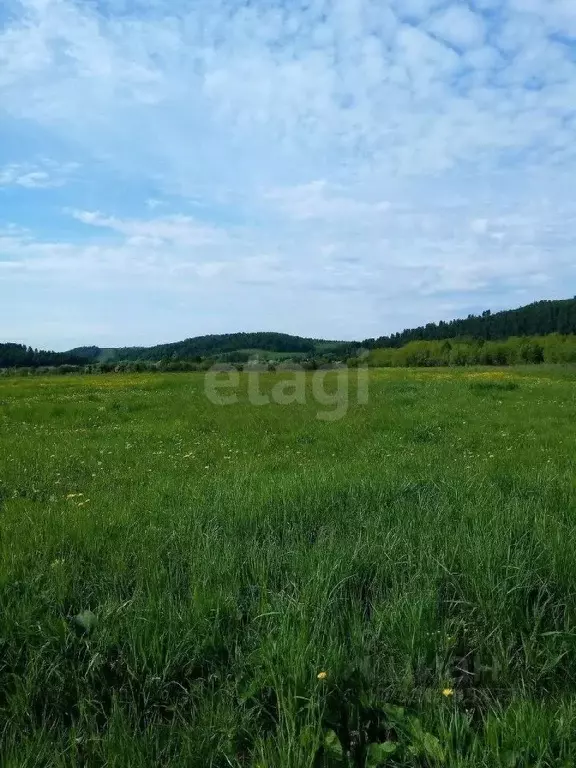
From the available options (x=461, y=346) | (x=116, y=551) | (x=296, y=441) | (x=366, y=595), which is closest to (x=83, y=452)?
(x=296, y=441)

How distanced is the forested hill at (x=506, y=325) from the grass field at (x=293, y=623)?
389 feet

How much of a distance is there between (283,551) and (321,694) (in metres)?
1.83

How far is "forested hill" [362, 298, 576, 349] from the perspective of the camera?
394 ft

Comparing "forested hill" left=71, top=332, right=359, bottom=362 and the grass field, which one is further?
"forested hill" left=71, top=332, right=359, bottom=362

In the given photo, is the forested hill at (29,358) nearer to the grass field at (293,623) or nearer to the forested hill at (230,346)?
the forested hill at (230,346)

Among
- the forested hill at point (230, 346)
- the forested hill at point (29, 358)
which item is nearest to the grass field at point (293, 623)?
the forested hill at point (29, 358)

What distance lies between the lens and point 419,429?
45.5ft

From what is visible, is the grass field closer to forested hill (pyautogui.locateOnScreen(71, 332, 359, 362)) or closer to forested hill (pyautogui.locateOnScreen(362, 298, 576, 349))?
forested hill (pyautogui.locateOnScreen(71, 332, 359, 362))

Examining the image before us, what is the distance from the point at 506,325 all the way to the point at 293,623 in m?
137

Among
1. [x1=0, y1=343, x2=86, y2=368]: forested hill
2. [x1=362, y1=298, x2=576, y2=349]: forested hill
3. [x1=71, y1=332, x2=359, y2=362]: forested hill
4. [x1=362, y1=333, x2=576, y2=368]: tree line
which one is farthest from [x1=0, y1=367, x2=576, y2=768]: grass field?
[x1=362, y1=298, x2=576, y2=349]: forested hill

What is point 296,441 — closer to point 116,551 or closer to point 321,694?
point 116,551

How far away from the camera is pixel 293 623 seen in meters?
3.40

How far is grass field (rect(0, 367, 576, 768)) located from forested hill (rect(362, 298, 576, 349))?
11865cm

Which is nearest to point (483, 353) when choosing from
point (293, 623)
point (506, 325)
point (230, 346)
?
point (506, 325)
